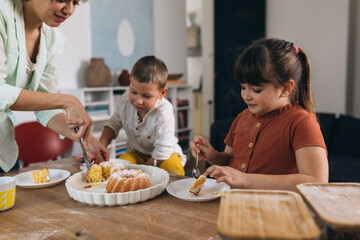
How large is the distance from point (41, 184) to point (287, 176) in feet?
2.98

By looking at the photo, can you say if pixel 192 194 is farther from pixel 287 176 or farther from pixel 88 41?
pixel 88 41

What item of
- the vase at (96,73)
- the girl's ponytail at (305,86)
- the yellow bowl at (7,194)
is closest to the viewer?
the yellow bowl at (7,194)

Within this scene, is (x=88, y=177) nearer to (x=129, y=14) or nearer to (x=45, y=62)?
(x=45, y=62)

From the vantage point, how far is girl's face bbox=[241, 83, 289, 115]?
1.18 meters

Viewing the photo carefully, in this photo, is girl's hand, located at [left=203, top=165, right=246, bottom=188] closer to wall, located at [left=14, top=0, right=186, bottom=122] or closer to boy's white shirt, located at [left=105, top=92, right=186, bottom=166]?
boy's white shirt, located at [left=105, top=92, right=186, bottom=166]

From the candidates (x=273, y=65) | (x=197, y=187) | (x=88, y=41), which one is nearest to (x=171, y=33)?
(x=88, y=41)

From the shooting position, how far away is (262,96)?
1.18 metres

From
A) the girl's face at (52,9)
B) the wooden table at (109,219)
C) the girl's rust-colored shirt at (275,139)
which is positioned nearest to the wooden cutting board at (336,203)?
the wooden table at (109,219)

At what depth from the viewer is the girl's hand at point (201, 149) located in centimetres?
131

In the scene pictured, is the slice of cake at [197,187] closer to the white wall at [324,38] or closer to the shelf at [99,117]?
the shelf at [99,117]

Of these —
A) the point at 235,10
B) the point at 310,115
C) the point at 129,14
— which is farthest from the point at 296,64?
the point at 235,10

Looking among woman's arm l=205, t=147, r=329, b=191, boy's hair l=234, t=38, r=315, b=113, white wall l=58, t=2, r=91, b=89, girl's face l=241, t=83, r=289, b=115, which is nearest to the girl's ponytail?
boy's hair l=234, t=38, r=315, b=113

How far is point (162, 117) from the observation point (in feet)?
6.36

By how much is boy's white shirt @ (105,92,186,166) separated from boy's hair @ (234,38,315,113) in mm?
803
